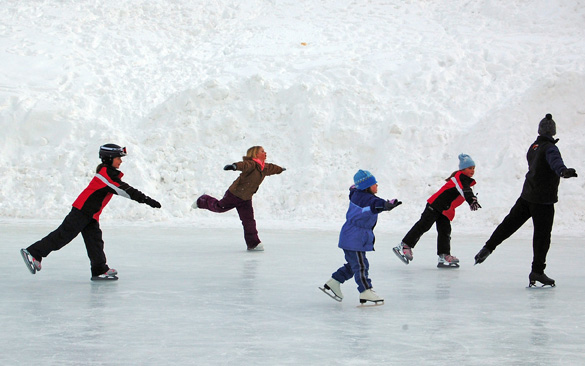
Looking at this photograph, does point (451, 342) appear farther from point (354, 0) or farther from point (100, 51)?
point (354, 0)

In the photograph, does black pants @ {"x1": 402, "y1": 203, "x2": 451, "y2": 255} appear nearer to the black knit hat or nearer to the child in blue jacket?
the black knit hat

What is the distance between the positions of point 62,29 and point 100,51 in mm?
2061

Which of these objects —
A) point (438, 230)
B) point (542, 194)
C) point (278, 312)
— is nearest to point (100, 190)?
point (278, 312)

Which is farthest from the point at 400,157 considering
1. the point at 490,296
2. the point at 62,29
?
the point at 62,29

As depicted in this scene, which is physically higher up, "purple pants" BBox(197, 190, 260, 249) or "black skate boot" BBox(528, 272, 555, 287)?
"purple pants" BBox(197, 190, 260, 249)

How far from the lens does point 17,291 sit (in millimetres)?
6605

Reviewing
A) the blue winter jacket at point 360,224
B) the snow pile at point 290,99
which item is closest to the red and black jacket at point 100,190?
the blue winter jacket at point 360,224

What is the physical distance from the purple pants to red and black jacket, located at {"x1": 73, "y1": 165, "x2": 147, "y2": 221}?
304 centimetres

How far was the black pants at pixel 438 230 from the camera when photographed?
8680mm

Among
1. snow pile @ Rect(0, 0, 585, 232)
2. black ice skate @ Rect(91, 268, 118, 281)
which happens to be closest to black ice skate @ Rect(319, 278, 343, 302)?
black ice skate @ Rect(91, 268, 118, 281)

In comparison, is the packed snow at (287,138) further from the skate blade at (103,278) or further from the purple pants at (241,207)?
the purple pants at (241,207)

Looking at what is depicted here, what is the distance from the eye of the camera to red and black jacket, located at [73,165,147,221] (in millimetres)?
7125

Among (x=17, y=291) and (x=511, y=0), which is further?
(x=511, y=0)

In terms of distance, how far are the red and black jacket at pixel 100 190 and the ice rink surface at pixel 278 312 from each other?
724mm
